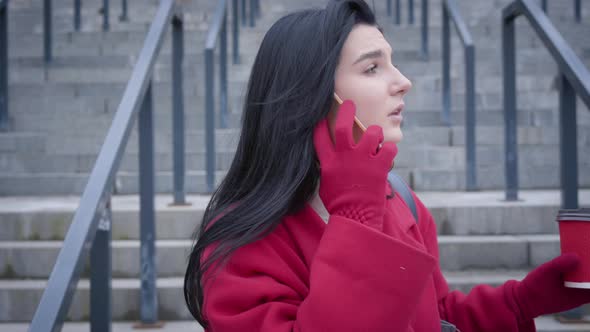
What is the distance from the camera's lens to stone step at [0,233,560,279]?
2.92m

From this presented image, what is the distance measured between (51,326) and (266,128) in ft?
2.23

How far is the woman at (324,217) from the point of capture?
1.11 meters

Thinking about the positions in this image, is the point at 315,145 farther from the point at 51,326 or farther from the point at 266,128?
the point at 51,326

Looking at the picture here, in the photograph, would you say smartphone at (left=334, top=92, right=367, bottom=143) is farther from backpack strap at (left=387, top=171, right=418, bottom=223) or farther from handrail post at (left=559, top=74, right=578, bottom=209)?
handrail post at (left=559, top=74, right=578, bottom=209)

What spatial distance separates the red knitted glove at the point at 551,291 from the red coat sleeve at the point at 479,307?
1.5 inches

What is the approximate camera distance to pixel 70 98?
5.00 metres

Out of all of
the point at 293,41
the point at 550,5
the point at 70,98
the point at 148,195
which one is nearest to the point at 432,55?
the point at 550,5

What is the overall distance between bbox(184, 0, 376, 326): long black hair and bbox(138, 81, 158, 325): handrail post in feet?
4.43

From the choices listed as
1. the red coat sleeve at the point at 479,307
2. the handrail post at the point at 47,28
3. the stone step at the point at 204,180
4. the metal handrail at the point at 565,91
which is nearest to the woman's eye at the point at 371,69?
the red coat sleeve at the point at 479,307

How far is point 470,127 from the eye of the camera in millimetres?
3963

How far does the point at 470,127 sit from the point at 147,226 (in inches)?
86.4

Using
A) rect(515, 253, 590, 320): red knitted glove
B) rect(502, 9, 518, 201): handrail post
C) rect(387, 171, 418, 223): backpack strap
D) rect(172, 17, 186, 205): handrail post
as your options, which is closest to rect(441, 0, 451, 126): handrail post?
rect(502, 9, 518, 201): handrail post

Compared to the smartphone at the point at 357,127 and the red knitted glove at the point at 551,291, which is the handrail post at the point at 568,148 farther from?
the smartphone at the point at 357,127

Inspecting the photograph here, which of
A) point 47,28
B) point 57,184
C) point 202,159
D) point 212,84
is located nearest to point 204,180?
point 202,159
